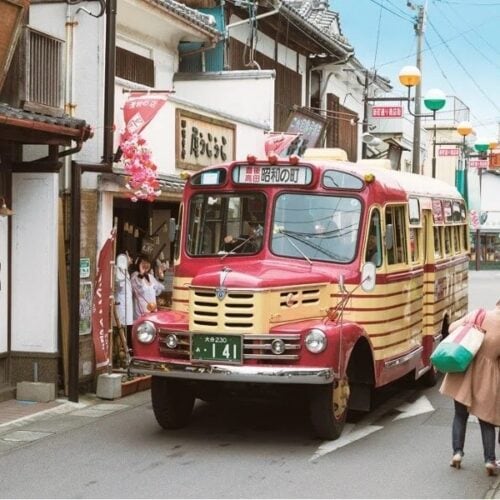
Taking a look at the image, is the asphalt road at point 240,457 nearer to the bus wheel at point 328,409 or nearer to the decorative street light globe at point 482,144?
the bus wheel at point 328,409

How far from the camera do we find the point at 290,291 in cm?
987

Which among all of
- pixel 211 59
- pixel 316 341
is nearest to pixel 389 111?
pixel 211 59

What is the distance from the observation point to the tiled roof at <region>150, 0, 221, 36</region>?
1600cm

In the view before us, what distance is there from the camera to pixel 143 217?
16562 millimetres

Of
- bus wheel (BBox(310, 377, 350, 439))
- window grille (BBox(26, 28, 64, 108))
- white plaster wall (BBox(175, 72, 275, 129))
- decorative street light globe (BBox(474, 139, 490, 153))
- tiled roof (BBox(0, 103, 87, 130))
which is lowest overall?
bus wheel (BBox(310, 377, 350, 439))

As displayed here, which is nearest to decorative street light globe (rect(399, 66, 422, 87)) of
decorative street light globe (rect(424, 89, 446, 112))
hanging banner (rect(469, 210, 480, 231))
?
decorative street light globe (rect(424, 89, 446, 112))

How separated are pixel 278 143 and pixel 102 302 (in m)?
7.50

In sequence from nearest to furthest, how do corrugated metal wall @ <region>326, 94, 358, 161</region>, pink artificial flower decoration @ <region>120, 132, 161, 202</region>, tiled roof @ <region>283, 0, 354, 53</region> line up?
pink artificial flower decoration @ <region>120, 132, 161, 202</region>, tiled roof @ <region>283, 0, 354, 53</region>, corrugated metal wall @ <region>326, 94, 358, 161</region>

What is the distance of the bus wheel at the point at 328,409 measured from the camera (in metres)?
9.71

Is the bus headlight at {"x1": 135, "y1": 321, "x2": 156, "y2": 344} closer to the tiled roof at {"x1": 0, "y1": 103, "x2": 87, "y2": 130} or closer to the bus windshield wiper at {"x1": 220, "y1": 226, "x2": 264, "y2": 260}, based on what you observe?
the bus windshield wiper at {"x1": 220, "y1": 226, "x2": 264, "y2": 260}

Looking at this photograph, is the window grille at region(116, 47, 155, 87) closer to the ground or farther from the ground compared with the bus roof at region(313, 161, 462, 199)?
farther from the ground

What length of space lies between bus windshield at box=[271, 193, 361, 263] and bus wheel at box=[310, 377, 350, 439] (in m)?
1.49

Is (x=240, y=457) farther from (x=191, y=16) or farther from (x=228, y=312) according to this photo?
(x=191, y=16)

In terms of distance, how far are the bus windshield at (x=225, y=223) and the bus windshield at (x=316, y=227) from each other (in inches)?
10.0
